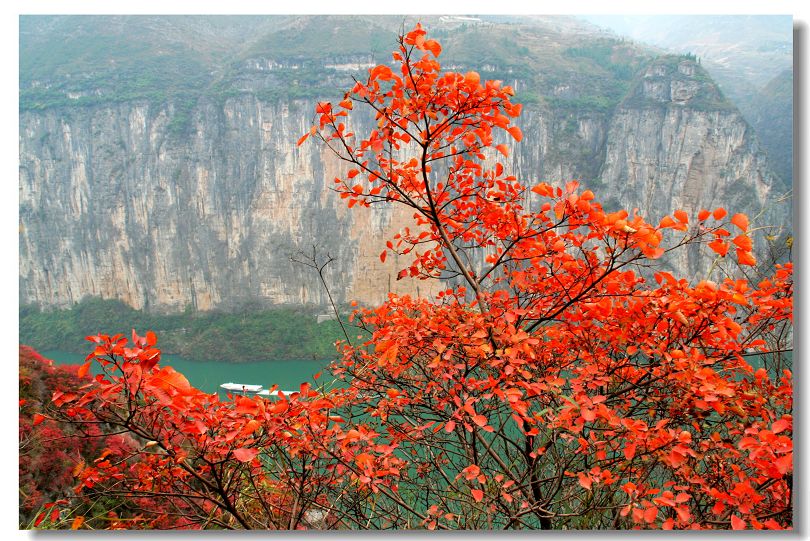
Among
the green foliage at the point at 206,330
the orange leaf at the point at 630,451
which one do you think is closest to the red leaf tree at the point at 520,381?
the orange leaf at the point at 630,451

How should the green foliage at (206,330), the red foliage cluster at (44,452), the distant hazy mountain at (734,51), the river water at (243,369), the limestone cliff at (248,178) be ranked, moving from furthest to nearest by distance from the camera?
the limestone cliff at (248,178) < the distant hazy mountain at (734,51) < the green foliage at (206,330) < the river water at (243,369) < the red foliage cluster at (44,452)

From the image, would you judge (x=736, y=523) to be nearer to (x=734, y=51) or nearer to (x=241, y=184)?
(x=241, y=184)

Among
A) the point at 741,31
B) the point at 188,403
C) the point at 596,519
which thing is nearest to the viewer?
the point at 188,403

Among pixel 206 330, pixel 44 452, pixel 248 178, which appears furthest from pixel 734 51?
pixel 44 452

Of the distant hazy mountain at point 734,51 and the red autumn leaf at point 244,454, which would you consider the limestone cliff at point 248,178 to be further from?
the red autumn leaf at point 244,454

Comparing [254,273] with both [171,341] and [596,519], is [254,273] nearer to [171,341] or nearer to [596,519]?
[171,341]
